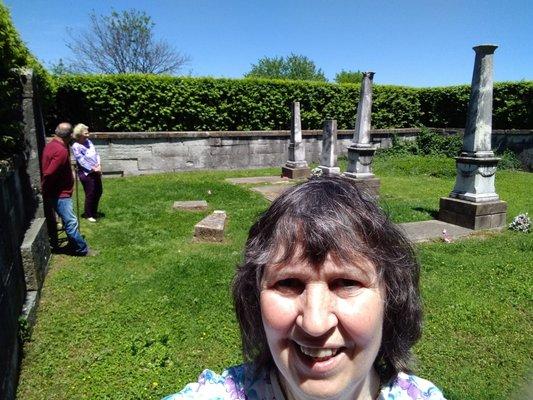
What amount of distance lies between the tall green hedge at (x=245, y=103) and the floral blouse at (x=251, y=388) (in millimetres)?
13405

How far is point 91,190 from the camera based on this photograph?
25.5 feet

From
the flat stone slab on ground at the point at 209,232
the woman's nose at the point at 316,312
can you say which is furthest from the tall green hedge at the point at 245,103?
the woman's nose at the point at 316,312

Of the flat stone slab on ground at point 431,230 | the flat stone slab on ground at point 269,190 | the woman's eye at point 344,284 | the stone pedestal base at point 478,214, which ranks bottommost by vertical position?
the flat stone slab on ground at point 431,230

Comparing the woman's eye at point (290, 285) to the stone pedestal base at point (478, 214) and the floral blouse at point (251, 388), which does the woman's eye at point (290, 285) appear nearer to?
the floral blouse at point (251, 388)

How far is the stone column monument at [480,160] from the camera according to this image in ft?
23.6

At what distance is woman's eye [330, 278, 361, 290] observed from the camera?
1162mm

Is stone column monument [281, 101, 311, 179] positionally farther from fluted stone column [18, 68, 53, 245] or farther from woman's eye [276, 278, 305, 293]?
woman's eye [276, 278, 305, 293]

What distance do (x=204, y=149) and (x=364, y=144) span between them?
637 cm

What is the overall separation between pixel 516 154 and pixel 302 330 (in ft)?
56.0

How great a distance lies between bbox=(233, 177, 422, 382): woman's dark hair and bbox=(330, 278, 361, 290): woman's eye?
0.20ft

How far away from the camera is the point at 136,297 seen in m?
4.62

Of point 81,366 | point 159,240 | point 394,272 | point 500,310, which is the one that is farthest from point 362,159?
point 394,272

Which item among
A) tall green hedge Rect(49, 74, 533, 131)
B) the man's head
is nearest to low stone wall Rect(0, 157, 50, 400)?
the man's head

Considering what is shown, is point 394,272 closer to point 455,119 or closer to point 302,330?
point 302,330
